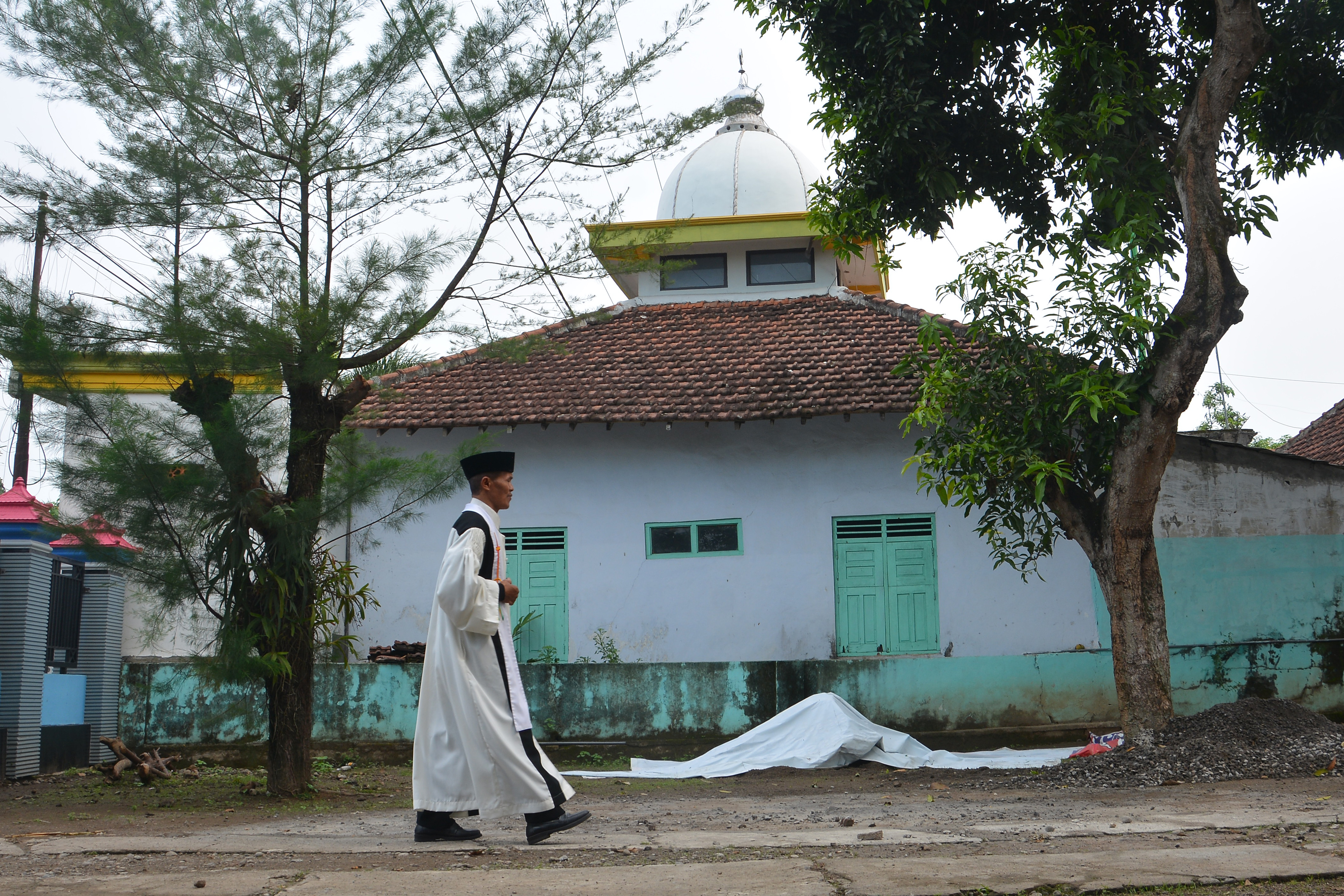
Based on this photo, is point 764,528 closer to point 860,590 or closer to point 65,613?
point 860,590

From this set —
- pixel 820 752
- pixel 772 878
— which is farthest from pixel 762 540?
pixel 772 878

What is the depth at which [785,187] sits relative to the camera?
56.2 ft

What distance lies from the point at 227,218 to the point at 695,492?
701 cm

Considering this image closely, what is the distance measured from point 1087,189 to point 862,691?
17.0 ft

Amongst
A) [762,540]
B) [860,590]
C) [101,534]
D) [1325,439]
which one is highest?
[1325,439]

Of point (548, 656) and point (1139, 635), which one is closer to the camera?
point (1139, 635)

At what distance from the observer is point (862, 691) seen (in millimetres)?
10828

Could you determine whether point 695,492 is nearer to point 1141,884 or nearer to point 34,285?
point 34,285

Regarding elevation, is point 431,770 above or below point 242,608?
below

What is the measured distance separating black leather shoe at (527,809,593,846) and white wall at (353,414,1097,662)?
7.95 metres

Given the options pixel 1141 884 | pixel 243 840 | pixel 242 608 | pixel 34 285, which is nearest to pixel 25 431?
pixel 34 285

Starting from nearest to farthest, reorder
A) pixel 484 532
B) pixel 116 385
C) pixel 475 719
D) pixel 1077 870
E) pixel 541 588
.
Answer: pixel 1077 870
pixel 475 719
pixel 484 532
pixel 116 385
pixel 541 588

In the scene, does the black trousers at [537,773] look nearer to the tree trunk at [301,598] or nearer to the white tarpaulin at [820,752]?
the tree trunk at [301,598]

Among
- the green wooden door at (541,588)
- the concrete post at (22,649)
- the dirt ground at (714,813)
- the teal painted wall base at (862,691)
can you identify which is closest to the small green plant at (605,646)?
the green wooden door at (541,588)
